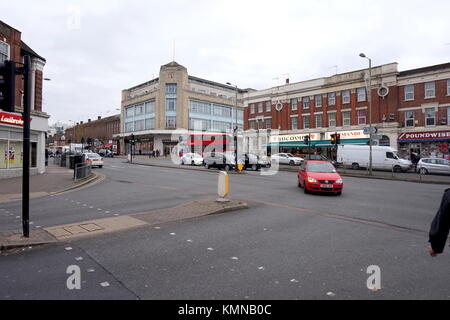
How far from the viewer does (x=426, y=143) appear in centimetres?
3247

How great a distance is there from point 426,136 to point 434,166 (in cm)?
1011

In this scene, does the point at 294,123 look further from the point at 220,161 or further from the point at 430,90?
the point at 220,161

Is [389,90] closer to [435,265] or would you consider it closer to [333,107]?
[333,107]

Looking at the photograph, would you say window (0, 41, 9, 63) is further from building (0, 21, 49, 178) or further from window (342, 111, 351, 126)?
window (342, 111, 351, 126)

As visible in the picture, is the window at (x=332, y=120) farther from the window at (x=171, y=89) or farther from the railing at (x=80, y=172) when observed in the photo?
the window at (x=171, y=89)

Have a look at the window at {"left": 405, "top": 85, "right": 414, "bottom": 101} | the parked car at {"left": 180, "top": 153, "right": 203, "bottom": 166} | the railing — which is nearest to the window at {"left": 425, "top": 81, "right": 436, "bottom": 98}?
the window at {"left": 405, "top": 85, "right": 414, "bottom": 101}

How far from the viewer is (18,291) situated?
3.67 metres

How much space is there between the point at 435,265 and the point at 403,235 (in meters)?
1.82

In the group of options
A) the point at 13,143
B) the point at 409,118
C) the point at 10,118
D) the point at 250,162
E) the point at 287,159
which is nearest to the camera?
the point at 10,118

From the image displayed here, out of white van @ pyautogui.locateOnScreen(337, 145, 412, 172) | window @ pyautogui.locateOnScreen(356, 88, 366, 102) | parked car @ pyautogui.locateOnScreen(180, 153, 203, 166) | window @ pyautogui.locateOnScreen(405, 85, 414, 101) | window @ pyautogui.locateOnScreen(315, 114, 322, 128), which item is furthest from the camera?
window @ pyautogui.locateOnScreen(315, 114, 322, 128)

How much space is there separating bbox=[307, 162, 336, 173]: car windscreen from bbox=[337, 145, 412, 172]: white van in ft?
57.4

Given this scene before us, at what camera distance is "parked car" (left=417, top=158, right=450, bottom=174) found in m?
23.4

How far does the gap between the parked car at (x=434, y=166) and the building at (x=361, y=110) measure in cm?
429

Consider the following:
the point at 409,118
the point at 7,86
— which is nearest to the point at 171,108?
the point at 409,118
